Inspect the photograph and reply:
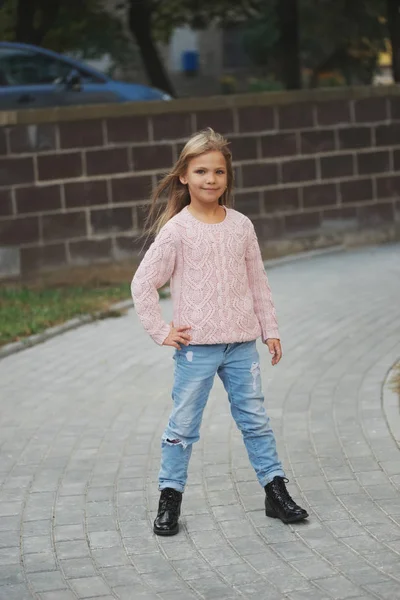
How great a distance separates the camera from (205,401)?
18.3ft

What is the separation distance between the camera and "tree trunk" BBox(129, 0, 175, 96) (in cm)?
2411

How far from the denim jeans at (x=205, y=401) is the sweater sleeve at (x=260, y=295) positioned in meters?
0.09

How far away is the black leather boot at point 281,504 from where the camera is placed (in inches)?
218

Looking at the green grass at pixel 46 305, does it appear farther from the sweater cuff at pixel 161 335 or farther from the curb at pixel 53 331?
the sweater cuff at pixel 161 335

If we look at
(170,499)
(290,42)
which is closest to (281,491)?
(170,499)

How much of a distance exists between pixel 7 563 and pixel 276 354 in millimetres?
1341

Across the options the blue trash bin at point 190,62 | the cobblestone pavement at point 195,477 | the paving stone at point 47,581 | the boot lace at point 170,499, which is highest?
the blue trash bin at point 190,62

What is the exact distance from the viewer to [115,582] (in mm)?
4953

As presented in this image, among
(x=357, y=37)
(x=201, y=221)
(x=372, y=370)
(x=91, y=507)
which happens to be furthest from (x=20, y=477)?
(x=357, y=37)

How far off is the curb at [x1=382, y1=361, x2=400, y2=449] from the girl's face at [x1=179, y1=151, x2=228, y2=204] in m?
1.89

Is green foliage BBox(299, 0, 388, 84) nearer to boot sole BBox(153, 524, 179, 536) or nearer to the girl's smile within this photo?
the girl's smile

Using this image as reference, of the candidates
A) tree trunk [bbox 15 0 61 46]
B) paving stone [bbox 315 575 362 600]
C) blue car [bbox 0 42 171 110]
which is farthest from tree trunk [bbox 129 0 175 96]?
paving stone [bbox 315 575 362 600]

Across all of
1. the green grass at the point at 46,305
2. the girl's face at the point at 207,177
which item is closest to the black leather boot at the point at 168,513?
the girl's face at the point at 207,177

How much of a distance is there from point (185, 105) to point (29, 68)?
479 cm
